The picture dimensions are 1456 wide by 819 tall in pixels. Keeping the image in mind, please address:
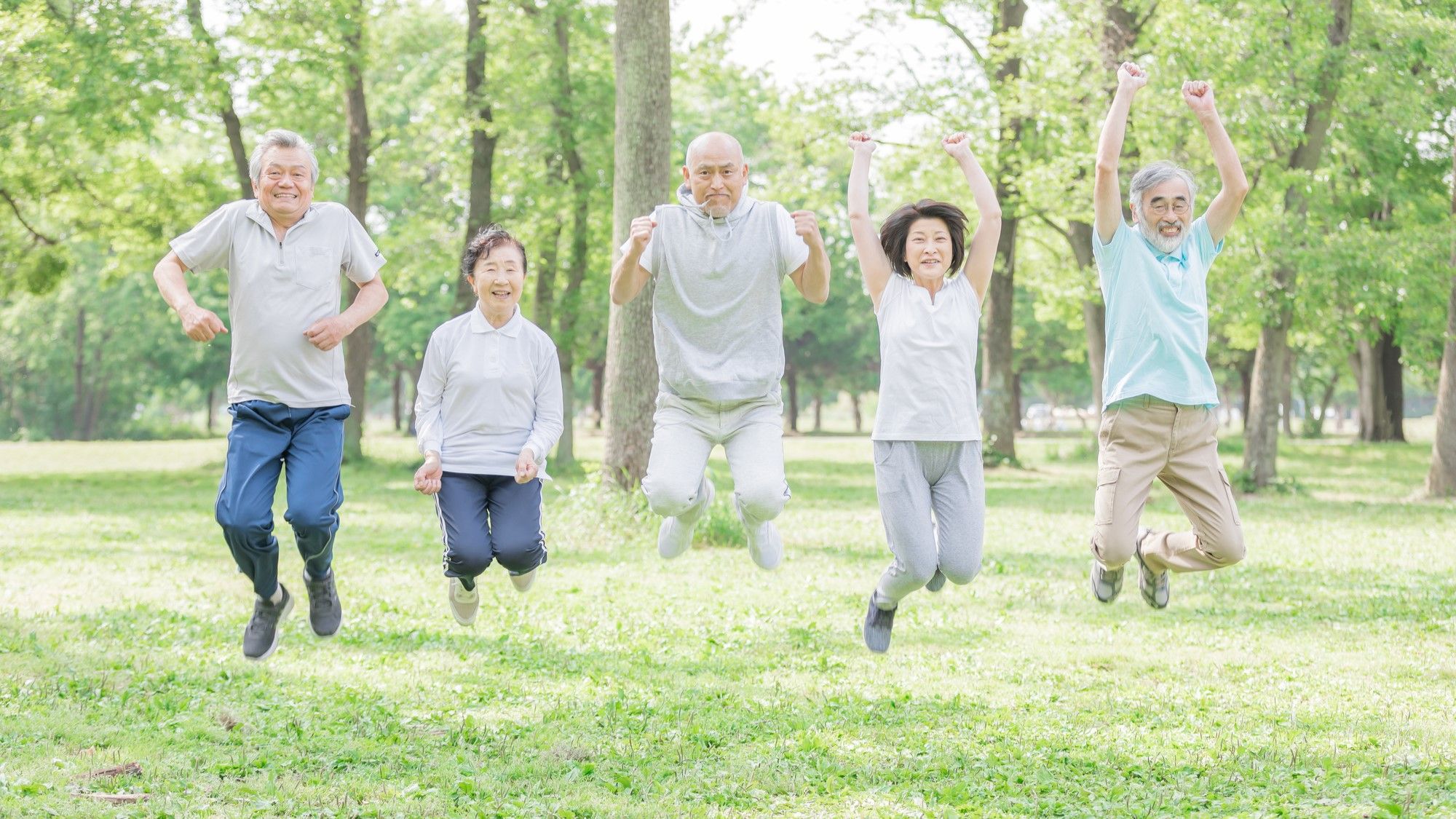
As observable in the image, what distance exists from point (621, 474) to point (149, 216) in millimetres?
15547

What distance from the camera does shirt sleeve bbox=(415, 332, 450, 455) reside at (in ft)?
23.3

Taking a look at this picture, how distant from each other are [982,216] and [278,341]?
3580 millimetres

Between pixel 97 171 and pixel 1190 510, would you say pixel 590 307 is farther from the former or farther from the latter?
pixel 1190 510

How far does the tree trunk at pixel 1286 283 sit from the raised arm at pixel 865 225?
507 inches

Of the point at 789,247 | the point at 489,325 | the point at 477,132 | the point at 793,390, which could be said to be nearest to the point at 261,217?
the point at 489,325

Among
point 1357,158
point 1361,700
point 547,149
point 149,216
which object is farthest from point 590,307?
point 1361,700

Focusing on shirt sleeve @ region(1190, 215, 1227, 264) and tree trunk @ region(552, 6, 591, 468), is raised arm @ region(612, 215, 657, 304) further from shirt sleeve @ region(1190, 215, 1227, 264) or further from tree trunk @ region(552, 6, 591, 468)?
tree trunk @ region(552, 6, 591, 468)

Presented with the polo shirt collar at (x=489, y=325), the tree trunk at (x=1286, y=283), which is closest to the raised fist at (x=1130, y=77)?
the polo shirt collar at (x=489, y=325)

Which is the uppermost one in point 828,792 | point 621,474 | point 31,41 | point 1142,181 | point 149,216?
point 31,41

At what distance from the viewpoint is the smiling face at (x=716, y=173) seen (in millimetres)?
6941

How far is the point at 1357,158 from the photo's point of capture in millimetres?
25391

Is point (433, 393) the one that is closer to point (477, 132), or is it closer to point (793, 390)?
point (477, 132)

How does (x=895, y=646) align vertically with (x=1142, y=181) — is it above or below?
below

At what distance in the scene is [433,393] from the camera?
7.17 metres
